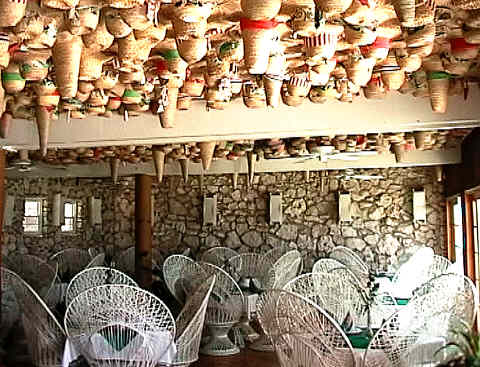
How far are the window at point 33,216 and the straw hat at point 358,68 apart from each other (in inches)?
334

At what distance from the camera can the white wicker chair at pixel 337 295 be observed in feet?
20.8

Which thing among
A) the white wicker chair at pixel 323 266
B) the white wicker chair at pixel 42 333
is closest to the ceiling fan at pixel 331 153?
the white wicker chair at pixel 323 266

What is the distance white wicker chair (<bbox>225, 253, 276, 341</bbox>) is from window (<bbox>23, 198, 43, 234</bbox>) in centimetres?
347

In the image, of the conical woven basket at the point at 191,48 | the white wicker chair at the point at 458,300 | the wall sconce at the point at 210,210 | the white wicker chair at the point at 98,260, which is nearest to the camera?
the conical woven basket at the point at 191,48

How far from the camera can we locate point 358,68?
3.42 m

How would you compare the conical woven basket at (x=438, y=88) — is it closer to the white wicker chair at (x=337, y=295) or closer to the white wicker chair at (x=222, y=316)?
the white wicker chair at (x=337, y=295)

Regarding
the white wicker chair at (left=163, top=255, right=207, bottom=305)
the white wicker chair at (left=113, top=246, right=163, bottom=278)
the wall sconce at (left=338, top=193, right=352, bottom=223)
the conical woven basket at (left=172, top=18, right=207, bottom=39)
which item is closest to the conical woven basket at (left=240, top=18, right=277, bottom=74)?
the conical woven basket at (left=172, top=18, right=207, bottom=39)

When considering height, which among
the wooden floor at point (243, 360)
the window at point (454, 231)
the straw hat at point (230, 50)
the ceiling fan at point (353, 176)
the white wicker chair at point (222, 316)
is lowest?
the wooden floor at point (243, 360)

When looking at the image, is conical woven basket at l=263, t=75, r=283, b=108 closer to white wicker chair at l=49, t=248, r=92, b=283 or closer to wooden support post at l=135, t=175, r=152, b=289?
wooden support post at l=135, t=175, r=152, b=289

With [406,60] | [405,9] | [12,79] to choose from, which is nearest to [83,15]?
[405,9]

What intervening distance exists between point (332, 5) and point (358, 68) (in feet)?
3.96

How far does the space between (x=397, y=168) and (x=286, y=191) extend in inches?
71.2

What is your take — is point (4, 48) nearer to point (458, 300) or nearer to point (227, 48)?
point (227, 48)

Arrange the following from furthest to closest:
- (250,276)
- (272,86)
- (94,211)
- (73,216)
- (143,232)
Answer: (73,216)
(94,211)
(250,276)
(143,232)
(272,86)
